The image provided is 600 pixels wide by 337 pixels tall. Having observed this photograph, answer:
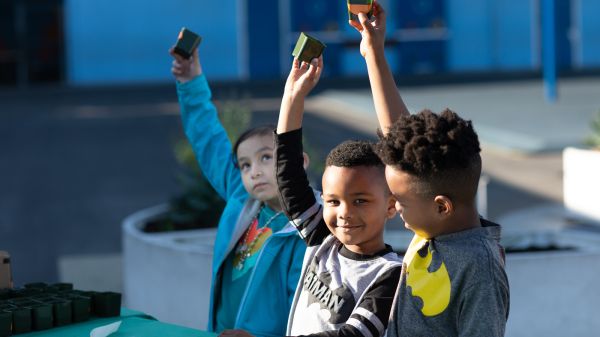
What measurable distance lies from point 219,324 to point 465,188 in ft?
5.12

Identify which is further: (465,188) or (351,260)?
(351,260)

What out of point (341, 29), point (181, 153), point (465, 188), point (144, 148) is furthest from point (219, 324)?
point (341, 29)

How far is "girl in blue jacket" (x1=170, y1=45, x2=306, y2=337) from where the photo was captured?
142 inches

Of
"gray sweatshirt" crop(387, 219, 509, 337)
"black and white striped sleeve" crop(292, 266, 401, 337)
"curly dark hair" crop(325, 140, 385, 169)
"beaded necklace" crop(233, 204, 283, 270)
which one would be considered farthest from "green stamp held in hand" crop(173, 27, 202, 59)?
"gray sweatshirt" crop(387, 219, 509, 337)

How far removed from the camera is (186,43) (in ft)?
13.1

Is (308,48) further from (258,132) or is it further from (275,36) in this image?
(275,36)

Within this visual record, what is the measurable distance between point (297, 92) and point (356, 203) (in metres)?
0.43

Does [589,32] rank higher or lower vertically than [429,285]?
higher

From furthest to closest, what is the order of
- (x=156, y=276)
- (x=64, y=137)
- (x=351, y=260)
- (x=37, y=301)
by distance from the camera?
1. (x=64, y=137)
2. (x=156, y=276)
3. (x=37, y=301)
4. (x=351, y=260)

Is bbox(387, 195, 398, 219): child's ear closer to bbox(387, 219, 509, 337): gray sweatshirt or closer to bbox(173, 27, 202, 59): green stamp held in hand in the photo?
bbox(387, 219, 509, 337): gray sweatshirt

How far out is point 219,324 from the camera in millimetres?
3826

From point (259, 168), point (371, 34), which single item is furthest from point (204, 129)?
point (371, 34)

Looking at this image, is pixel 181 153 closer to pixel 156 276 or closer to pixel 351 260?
pixel 156 276

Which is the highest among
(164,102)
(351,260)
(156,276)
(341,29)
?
(341,29)
